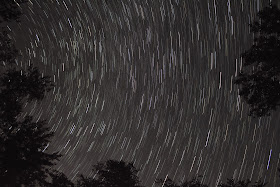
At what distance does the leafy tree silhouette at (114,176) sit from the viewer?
16.6m

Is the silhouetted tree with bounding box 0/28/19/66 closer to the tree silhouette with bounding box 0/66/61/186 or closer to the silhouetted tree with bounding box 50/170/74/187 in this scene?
the tree silhouette with bounding box 0/66/61/186

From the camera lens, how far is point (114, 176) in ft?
54.9

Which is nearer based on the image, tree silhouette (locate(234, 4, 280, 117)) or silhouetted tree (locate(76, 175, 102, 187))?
tree silhouette (locate(234, 4, 280, 117))

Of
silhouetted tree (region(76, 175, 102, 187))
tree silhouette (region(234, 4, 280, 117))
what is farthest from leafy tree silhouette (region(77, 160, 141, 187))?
tree silhouette (region(234, 4, 280, 117))

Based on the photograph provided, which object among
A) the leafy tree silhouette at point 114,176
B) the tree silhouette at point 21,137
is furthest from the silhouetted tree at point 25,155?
the leafy tree silhouette at point 114,176

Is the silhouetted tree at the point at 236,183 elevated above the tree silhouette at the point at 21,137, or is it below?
above

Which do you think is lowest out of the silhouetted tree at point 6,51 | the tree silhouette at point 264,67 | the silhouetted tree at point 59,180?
the silhouetted tree at point 59,180

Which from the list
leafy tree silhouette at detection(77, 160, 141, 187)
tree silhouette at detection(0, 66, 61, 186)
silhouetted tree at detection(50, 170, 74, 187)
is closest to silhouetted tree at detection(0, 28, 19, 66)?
tree silhouette at detection(0, 66, 61, 186)

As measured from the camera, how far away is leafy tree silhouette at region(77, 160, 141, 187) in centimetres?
1662

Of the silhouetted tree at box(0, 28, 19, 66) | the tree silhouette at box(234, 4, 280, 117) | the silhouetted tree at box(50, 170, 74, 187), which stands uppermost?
the tree silhouette at box(234, 4, 280, 117)

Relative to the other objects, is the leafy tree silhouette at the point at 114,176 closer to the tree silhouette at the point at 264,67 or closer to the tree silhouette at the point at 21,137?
the tree silhouette at the point at 21,137

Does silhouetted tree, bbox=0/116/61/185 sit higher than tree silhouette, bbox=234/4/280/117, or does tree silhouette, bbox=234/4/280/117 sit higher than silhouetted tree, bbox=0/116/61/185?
tree silhouette, bbox=234/4/280/117

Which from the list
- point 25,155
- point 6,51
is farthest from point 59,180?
point 6,51

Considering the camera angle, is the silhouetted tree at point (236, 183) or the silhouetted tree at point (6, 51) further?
the silhouetted tree at point (236, 183)
